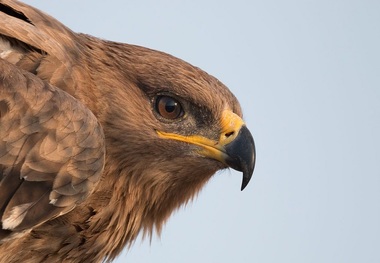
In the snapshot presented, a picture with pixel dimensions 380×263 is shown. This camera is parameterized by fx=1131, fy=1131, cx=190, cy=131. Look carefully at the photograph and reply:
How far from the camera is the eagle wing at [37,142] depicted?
7.02 meters

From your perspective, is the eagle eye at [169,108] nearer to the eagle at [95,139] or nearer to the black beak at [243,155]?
the eagle at [95,139]

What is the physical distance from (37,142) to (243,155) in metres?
1.47

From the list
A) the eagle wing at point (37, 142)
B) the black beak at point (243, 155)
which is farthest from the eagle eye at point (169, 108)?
the eagle wing at point (37, 142)

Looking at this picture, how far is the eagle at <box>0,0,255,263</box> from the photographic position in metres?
7.07

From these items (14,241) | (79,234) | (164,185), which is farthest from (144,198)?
(14,241)

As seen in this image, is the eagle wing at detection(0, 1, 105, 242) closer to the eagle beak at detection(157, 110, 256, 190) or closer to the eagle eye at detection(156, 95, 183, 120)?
the eagle eye at detection(156, 95, 183, 120)

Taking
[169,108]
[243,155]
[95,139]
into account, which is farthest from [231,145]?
[95,139]

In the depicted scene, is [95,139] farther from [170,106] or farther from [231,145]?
[231,145]

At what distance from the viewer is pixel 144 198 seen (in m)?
7.96

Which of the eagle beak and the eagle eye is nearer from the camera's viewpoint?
the eagle beak

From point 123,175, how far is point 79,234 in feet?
1.83

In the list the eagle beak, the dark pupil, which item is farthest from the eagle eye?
the eagle beak

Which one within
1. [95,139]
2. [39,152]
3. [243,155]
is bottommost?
[39,152]

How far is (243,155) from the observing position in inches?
305
